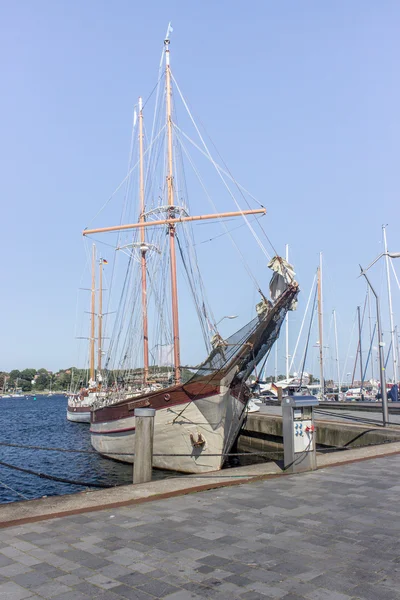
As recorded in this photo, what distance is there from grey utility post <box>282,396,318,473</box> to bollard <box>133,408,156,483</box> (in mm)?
2530

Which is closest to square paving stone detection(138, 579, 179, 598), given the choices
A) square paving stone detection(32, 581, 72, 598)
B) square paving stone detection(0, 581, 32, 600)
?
square paving stone detection(32, 581, 72, 598)

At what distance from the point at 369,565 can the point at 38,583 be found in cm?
297

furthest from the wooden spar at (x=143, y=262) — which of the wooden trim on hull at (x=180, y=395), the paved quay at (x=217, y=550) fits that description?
the paved quay at (x=217, y=550)

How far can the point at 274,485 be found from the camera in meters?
7.95

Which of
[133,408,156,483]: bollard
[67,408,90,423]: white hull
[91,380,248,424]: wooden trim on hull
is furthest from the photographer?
[67,408,90,423]: white hull

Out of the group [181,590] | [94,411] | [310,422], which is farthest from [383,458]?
[94,411]

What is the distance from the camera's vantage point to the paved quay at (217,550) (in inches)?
158

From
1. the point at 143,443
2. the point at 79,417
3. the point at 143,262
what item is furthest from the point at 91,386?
the point at 143,443

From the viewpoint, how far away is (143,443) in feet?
27.2

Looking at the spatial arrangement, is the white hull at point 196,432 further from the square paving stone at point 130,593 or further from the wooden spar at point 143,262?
the square paving stone at point 130,593

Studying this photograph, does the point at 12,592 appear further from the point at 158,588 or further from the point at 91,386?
the point at 91,386

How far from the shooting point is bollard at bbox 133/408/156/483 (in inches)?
326

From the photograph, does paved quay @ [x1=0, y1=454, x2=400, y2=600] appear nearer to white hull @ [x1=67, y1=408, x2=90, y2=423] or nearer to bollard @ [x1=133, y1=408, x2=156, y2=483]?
bollard @ [x1=133, y1=408, x2=156, y2=483]

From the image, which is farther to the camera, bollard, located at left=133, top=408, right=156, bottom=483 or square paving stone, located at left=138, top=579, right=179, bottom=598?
bollard, located at left=133, top=408, right=156, bottom=483
